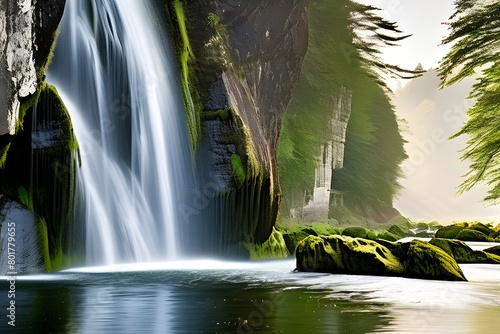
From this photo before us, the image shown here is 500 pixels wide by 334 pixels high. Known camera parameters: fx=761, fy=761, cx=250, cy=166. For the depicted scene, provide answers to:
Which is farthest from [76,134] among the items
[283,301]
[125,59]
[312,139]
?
[312,139]

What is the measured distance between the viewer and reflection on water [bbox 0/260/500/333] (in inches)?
280

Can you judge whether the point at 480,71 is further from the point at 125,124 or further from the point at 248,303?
the point at 248,303

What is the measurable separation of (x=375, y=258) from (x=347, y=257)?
24.0 inches

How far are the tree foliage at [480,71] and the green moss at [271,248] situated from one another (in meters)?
6.60

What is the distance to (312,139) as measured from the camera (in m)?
44.5

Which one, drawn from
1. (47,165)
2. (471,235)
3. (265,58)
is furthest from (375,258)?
(471,235)

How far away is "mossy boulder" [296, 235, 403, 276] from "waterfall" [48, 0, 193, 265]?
415 centimetres

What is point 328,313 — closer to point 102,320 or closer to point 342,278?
point 102,320

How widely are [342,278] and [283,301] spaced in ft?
12.5

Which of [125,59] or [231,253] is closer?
[125,59]

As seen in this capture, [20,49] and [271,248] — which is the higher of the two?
[20,49]

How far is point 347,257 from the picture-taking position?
14117mm

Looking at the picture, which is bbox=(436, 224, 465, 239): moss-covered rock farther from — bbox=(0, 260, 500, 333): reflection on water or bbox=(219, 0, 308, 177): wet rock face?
bbox=(0, 260, 500, 333): reflection on water

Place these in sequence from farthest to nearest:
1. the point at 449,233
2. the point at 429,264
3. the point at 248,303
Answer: the point at 449,233 < the point at 429,264 < the point at 248,303
